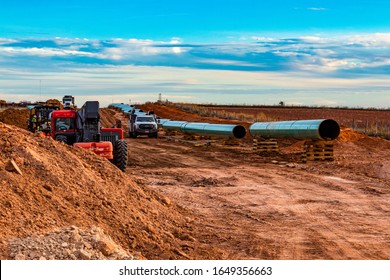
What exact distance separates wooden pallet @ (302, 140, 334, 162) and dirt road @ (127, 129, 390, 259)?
1.48ft

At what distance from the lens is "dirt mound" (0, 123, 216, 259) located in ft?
34.8

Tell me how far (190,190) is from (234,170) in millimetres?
6691

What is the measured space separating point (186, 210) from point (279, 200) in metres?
3.79

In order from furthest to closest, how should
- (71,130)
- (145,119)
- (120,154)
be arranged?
(145,119)
(71,130)
(120,154)

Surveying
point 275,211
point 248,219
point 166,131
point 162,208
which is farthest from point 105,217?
point 166,131

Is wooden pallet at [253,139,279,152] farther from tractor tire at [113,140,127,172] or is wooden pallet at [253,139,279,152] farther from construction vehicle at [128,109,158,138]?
construction vehicle at [128,109,158,138]

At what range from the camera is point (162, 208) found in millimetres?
14523

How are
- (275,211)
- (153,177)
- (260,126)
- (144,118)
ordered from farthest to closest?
(144,118)
(260,126)
(153,177)
(275,211)

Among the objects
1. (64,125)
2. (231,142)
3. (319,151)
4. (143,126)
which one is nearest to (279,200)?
(64,125)

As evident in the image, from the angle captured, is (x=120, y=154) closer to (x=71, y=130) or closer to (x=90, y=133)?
(x=90, y=133)

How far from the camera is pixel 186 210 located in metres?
15.5

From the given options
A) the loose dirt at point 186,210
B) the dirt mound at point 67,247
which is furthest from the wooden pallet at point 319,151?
the dirt mound at point 67,247

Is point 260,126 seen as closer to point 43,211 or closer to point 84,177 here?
Answer: point 84,177
